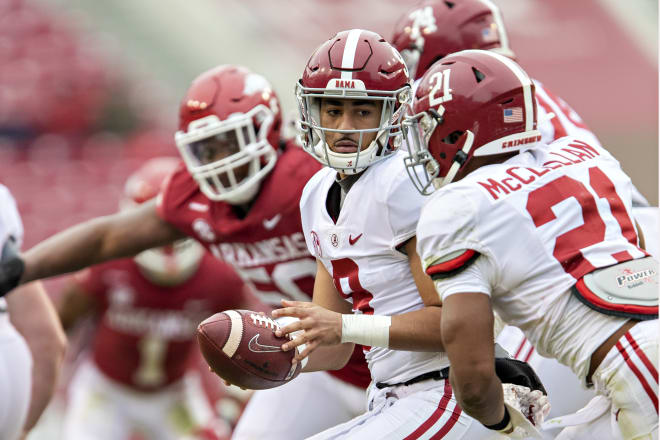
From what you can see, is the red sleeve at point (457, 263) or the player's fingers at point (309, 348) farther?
the player's fingers at point (309, 348)

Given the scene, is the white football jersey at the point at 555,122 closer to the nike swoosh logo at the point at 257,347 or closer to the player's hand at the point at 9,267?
the nike swoosh logo at the point at 257,347

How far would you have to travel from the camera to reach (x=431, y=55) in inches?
161

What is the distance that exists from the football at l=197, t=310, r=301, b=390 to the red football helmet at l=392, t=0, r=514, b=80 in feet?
5.76

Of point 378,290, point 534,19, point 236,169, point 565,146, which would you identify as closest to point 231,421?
point 236,169

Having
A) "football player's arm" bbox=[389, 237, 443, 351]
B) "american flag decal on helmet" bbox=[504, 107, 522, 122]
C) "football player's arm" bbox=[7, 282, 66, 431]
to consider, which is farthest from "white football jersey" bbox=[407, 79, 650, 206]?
"football player's arm" bbox=[7, 282, 66, 431]

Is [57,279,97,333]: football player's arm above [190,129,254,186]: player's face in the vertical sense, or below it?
below

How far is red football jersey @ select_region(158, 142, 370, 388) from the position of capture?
12.5 feet

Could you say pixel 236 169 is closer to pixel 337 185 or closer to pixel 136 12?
pixel 337 185

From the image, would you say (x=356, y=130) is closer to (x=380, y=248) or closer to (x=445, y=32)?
(x=380, y=248)

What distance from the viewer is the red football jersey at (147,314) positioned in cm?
599

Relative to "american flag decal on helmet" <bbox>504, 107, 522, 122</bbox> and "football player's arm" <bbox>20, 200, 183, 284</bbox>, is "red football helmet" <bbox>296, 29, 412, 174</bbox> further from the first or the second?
"football player's arm" <bbox>20, 200, 183, 284</bbox>

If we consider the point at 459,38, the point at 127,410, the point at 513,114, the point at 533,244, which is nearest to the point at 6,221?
the point at 459,38

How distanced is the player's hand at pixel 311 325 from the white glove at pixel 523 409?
454mm

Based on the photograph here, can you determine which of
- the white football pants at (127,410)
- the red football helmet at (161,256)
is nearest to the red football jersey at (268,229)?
the red football helmet at (161,256)
